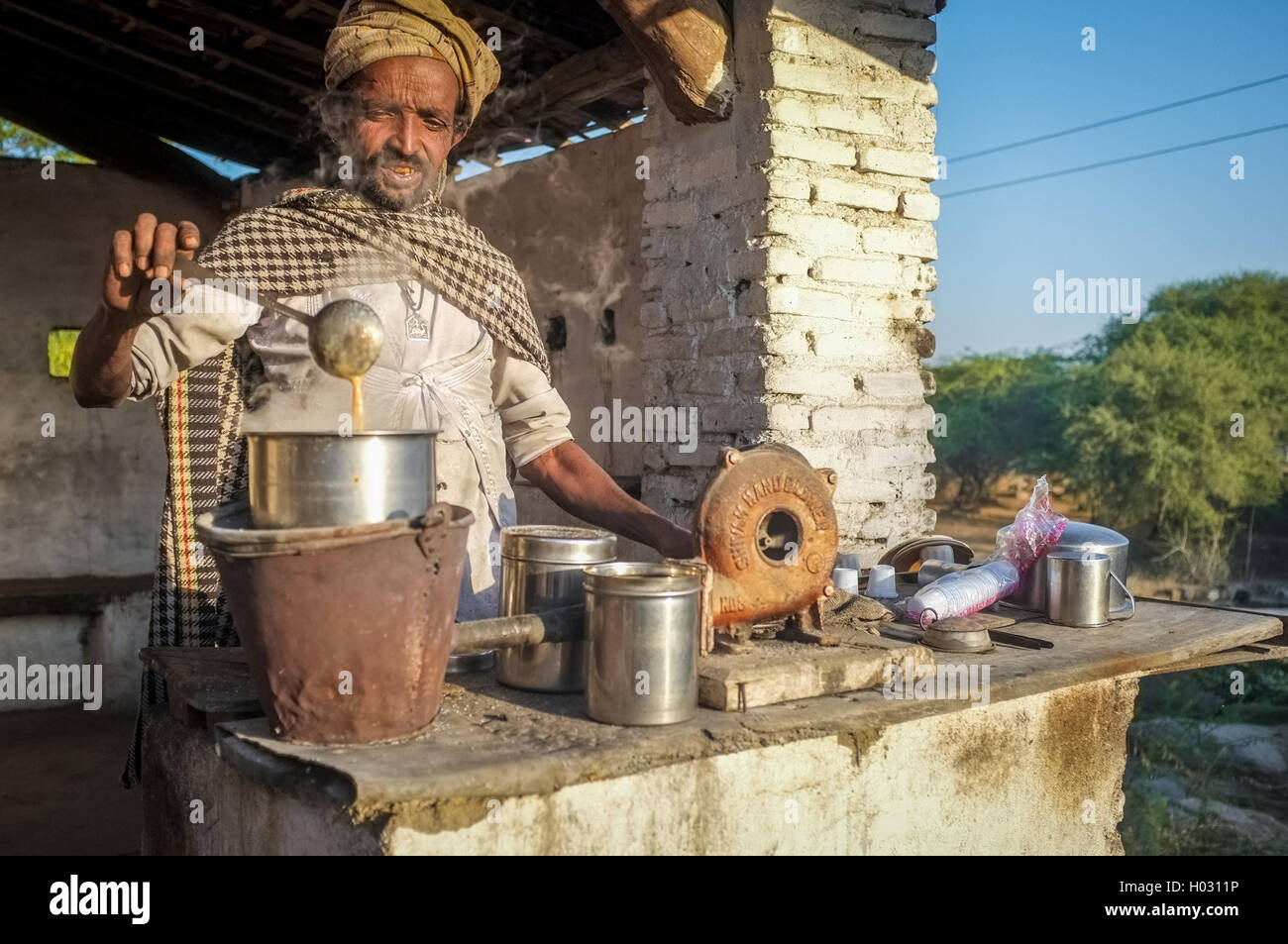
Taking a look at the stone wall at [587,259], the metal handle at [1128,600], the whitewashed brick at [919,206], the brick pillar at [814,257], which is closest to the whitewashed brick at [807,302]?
the brick pillar at [814,257]

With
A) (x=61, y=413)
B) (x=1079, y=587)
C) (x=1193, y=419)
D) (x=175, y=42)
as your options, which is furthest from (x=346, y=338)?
(x=1193, y=419)

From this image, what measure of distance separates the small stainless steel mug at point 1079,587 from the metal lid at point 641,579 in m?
1.43

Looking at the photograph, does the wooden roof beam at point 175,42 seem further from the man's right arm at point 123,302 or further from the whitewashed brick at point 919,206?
the man's right arm at point 123,302

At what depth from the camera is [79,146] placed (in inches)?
322

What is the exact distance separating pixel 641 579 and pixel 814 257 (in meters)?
2.48

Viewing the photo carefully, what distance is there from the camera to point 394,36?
103 inches

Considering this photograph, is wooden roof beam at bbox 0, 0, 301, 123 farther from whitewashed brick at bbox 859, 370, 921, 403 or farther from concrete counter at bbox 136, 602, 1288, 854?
concrete counter at bbox 136, 602, 1288, 854

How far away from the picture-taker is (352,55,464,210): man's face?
2.66 metres

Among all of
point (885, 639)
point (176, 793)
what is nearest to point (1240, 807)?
point (885, 639)

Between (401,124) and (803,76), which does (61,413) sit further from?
(401,124)

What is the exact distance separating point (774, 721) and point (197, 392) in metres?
1.65

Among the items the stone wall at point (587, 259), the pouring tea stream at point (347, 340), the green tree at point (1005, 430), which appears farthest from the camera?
the green tree at point (1005, 430)

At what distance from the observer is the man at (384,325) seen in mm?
2602
